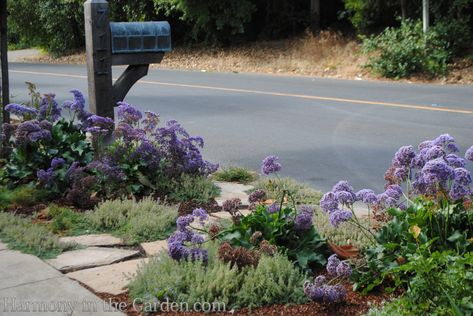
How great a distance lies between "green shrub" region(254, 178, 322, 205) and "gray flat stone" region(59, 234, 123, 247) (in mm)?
1470

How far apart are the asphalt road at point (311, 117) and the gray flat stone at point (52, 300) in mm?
3551

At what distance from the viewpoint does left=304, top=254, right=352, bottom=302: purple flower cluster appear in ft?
11.7

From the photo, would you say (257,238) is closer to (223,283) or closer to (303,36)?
(223,283)

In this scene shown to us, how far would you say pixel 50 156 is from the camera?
248 inches

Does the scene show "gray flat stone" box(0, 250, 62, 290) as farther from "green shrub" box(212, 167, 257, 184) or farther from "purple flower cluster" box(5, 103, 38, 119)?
"green shrub" box(212, 167, 257, 184)

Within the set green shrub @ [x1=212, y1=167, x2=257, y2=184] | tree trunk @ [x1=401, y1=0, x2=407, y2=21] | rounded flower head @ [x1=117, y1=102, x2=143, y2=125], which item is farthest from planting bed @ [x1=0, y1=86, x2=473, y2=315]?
tree trunk @ [x1=401, y1=0, x2=407, y2=21]

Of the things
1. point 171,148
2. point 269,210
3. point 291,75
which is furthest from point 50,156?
point 291,75

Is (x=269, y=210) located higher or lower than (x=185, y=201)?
higher

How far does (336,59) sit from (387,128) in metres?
11.2

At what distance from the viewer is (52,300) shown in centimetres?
373

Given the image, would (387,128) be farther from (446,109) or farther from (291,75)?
(291,75)

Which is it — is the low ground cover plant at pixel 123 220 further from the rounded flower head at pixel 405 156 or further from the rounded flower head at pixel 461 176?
the rounded flower head at pixel 461 176

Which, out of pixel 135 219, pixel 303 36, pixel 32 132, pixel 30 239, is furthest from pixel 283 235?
pixel 303 36

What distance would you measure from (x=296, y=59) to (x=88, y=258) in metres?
17.9
